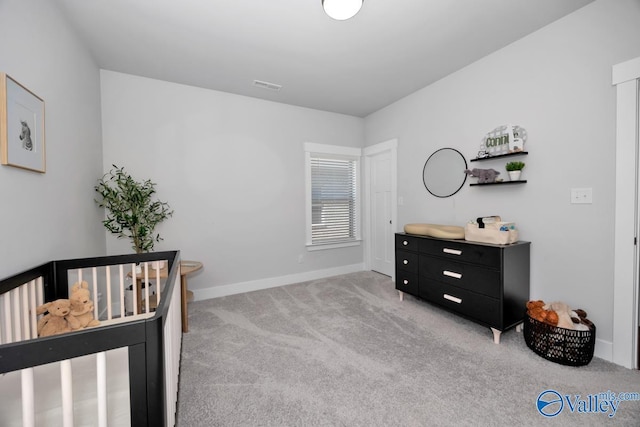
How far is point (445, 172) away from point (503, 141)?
66cm

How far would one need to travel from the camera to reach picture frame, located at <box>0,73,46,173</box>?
1.23 metres

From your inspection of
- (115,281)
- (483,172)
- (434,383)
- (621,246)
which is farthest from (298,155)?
(621,246)

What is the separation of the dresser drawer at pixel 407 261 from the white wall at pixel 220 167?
1298 mm

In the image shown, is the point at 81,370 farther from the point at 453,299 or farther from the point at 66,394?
the point at 453,299

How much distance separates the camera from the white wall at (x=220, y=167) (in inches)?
110

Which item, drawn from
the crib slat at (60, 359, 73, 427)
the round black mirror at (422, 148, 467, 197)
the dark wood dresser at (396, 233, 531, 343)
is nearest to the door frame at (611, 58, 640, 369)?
the dark wood dresser at (396, 233, 531, 343)

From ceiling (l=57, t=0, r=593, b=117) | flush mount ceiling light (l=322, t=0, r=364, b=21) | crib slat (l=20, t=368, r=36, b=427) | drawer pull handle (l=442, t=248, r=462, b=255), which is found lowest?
crib slat (l=20, t=368, r=36, b=427)

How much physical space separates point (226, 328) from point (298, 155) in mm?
2407

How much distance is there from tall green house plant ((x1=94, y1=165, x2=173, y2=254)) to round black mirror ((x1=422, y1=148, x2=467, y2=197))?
3.20 meters

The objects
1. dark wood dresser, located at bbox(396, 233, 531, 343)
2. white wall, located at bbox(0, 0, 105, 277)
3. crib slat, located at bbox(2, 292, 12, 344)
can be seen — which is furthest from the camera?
dark wood dresser, located at bbox(396, 233, 531, 343)

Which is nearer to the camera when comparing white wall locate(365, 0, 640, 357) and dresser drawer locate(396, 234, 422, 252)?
white wall locate(365, 0, 640, 357)

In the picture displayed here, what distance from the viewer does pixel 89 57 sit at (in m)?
2.36

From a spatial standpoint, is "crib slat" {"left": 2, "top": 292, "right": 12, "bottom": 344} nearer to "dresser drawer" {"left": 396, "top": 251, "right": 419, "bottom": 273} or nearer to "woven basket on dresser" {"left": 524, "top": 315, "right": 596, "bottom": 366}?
"dresser drawer" {"left": 396, "top": 251, "right": 419, "bottom": 273}

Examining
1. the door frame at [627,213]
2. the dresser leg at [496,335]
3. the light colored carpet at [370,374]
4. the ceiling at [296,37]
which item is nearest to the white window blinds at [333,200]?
the ceiling at [296,37]
